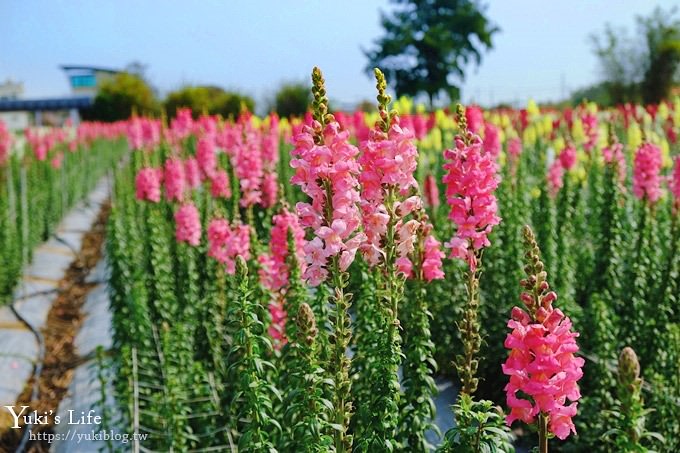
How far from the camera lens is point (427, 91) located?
41.3 metres

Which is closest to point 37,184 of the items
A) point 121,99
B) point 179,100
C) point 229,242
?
point 229,242

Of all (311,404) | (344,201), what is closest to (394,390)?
(311,404)

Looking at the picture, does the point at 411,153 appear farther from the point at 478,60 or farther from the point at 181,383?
the point at 478,60

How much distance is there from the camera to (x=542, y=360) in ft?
7.02

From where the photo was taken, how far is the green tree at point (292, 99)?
2677 cm

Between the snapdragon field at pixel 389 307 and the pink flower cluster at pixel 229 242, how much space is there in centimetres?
2

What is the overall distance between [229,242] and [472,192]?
2.04 metres

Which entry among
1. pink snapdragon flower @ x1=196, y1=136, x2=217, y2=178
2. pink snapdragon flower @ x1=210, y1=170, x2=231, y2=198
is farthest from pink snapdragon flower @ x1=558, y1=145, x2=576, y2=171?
pink snapdragon flower @ x1=196, y1=136, x2=217, y2=178

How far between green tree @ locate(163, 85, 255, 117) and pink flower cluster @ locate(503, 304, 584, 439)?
26.7 metres

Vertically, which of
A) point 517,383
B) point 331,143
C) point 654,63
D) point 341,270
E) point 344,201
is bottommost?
point 517,383

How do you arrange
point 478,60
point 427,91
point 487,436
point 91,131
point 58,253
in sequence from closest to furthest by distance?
point 487,436 < point 58,253 < point 91,131 < point 427,91 < point 478,60

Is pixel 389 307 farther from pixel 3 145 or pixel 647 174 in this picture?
pixel 3 145

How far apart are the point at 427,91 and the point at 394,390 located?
1566 inches

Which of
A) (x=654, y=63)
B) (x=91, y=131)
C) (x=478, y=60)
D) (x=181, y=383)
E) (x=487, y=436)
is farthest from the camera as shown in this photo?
(x=478, y=60)
